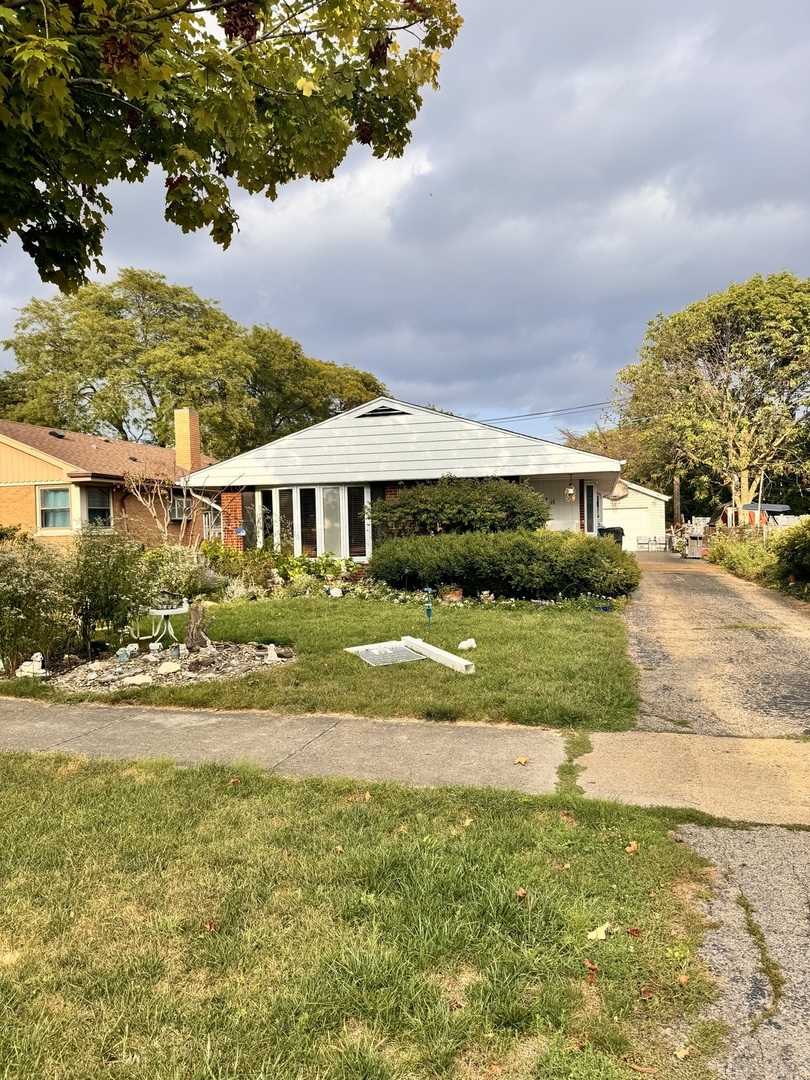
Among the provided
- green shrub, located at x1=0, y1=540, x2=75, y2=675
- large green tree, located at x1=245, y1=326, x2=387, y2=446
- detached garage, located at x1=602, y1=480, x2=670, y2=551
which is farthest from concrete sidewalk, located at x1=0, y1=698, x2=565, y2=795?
detached garage, located at x1=602, y1=480, x2=670, y2=551

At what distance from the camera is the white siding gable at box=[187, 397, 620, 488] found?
14.5 m

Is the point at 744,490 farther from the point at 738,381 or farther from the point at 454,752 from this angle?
the point at 454,752

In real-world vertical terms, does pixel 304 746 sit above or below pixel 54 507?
below

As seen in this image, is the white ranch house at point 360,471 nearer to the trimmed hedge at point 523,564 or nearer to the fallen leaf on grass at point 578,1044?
the trimmed hedge at point 523,564

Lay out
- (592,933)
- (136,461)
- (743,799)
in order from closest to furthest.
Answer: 1. (592,933)
2. (743,799)
3. (136,461)

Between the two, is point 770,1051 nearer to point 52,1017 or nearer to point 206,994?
point 206,994

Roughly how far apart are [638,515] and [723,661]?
32184 millimetres

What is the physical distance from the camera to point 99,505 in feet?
68.3

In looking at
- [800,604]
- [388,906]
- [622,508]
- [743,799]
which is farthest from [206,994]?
→ [622,508]

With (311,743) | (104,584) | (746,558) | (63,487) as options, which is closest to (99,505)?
(63,487)

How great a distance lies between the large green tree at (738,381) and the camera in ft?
94.4

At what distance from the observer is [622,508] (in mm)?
38281

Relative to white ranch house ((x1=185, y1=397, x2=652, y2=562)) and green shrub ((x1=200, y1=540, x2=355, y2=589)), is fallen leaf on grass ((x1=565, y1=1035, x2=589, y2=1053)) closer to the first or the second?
white ranch house ((x1=185, y1=397, x2=652, y2=562))

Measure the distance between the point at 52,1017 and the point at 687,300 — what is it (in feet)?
115
